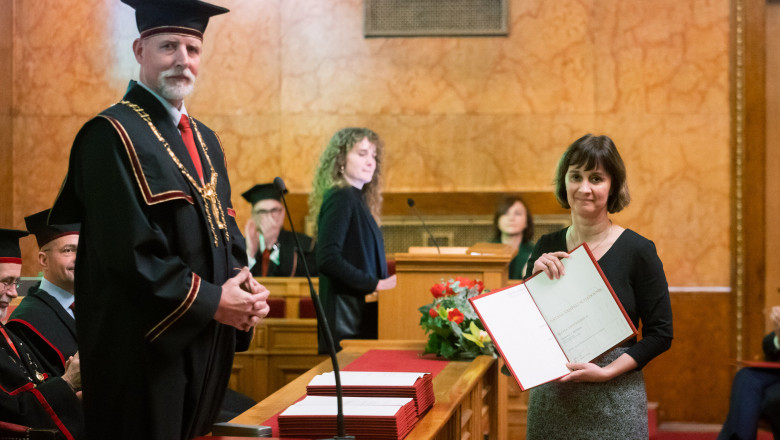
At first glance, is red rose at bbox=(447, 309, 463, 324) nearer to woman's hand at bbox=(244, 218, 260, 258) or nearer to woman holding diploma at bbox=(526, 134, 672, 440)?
woman holding diploma at bbox=(526, 134, 672, 440)

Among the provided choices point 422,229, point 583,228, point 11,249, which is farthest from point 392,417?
point 422,229

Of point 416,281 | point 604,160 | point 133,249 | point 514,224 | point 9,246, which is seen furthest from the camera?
point 514,224

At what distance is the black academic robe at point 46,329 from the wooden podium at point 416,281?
152 centimetres

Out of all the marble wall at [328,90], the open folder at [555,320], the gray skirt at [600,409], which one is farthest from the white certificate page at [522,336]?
the marble wall at [328,90]

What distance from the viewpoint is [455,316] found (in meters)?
3.36

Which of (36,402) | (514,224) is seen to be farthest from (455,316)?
(514,224)

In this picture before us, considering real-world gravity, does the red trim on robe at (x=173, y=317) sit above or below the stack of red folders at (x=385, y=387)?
above

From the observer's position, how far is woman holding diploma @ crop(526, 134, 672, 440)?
95.2 inches

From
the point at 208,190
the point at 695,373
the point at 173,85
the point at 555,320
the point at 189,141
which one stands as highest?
the point at 173,85

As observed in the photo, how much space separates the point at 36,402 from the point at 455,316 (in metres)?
1.58

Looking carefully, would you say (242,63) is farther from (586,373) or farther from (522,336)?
(586,373)

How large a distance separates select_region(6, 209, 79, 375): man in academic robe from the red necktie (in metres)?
1.21

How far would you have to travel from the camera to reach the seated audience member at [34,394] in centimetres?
280

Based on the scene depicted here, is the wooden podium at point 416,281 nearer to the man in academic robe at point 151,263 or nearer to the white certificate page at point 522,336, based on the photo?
the white certificate page at point 522,336
